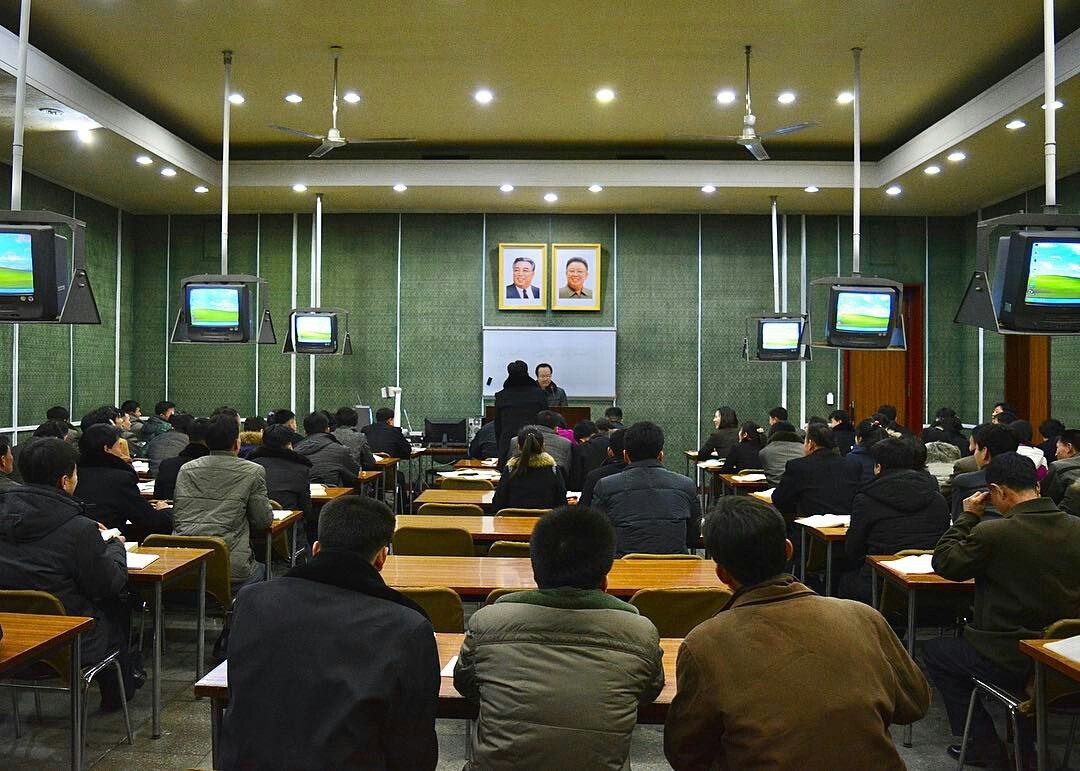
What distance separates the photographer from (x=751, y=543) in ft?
7.06

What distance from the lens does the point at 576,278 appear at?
1223 centimetres

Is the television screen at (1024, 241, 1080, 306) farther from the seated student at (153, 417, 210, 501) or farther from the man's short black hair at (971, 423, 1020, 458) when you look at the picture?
the seated student at (153, 417, 210, 501)

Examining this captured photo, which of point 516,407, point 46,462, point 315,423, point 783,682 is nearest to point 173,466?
point 315,423

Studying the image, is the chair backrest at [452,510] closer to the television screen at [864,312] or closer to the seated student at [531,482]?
the seated student at [531,482]

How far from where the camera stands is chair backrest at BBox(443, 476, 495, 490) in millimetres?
7215

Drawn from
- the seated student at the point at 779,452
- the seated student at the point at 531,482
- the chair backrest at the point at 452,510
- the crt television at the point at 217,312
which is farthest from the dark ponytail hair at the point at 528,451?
the crt television at the point at 217,312

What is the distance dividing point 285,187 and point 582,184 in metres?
3.49

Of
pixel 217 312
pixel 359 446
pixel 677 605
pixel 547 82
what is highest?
pixel 547 82

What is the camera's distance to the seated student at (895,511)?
463 centimetres

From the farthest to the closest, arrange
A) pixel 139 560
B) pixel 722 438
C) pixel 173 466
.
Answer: pixel 722 438 → pixel 173 466 → pixel 139 560

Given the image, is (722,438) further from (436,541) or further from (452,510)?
(436,541)

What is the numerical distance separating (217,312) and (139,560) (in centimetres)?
424

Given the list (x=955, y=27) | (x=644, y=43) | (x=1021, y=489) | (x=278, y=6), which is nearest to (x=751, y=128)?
(x=644, y=43)

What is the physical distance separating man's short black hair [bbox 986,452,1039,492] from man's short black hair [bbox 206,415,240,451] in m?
3.74
